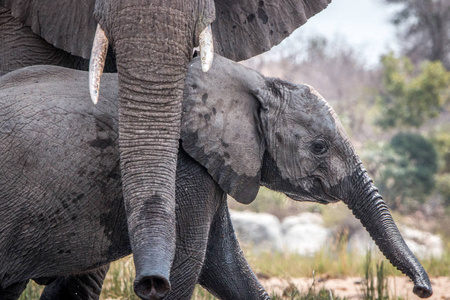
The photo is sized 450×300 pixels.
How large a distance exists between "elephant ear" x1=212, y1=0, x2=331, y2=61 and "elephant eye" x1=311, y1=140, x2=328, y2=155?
0.75 m

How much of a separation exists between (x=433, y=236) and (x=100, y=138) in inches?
401

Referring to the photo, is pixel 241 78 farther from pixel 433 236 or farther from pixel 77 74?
pixel 433 236

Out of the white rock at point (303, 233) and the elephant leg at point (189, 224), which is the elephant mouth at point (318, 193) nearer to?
the elephant leg at point (189, 224)

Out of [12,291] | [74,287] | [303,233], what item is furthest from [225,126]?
[303,233]

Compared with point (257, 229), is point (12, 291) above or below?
above

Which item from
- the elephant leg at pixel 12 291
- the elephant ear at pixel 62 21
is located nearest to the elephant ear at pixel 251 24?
the elephant ear at pixel 62 21

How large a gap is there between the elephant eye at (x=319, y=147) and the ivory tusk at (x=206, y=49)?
815 mm

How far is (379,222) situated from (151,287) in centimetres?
138

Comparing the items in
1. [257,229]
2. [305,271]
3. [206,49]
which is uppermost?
[206,49]

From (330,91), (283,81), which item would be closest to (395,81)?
(330,91)

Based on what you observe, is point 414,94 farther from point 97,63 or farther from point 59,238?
point 97,63

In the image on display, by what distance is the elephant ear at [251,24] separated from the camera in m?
3.81

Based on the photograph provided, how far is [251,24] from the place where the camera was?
3.86 m

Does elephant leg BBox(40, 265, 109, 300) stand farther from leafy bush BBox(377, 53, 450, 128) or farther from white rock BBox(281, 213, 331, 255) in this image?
leafy bush BBox(377, 53, 450, 128)
